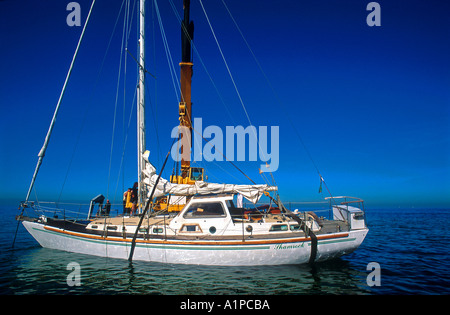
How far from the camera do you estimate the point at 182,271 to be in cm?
947

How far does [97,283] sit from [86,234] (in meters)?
3.61

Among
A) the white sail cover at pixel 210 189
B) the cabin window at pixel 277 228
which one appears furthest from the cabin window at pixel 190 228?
the cabin window at pixel 277 228

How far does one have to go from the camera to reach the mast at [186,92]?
1678 cm

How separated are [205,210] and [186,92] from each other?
10805mm

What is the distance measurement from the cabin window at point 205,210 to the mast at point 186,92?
256 inches

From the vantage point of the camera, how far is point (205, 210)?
35.6ft

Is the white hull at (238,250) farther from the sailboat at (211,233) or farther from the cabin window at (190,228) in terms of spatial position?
the cabin window at (190,228)

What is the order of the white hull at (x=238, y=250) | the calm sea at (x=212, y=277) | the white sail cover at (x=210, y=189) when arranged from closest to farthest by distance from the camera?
the calm sea at (x=212, y=277) → the white hull at (x=238, y=250) → the white sail cover at (x=210, y=189)

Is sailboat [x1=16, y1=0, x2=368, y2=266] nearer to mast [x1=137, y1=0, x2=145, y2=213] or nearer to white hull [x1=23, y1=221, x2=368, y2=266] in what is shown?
white hull [x1=23, y1=221, x2=368, y2=266]

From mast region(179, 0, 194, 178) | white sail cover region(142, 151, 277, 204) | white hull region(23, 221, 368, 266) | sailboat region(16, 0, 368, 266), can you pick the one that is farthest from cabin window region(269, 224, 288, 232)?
mast region(179, 0, 194, 178)

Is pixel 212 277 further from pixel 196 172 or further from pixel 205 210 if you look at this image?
pixel 196 172
